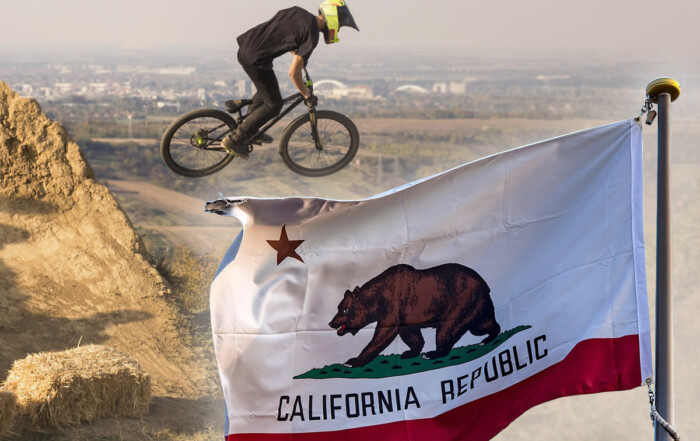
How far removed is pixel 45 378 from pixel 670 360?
711 cm

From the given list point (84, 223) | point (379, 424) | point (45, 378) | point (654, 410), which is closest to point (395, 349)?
point (379, 424)

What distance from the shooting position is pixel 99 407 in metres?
10.7

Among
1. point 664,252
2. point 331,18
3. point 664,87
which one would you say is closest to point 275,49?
point 331,18

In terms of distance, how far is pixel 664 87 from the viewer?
19.8 ft

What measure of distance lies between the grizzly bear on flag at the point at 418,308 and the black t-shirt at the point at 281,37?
5.50 meters

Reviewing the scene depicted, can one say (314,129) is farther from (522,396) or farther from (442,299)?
(522,396)

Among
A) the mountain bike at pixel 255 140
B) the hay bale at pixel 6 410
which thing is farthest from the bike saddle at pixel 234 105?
the hay bale at pixel 6 410

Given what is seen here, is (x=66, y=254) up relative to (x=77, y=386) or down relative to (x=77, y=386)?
up

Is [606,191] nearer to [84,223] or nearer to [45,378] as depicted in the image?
[45,378]

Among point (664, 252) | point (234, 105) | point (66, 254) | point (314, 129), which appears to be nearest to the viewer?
point (664, 252)

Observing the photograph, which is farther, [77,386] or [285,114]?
[285,114]

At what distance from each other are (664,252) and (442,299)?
1.50 meters

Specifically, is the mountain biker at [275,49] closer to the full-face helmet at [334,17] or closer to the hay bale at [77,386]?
the full-face helmet at [334,17]

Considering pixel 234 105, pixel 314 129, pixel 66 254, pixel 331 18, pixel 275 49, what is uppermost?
pixel 331 18
